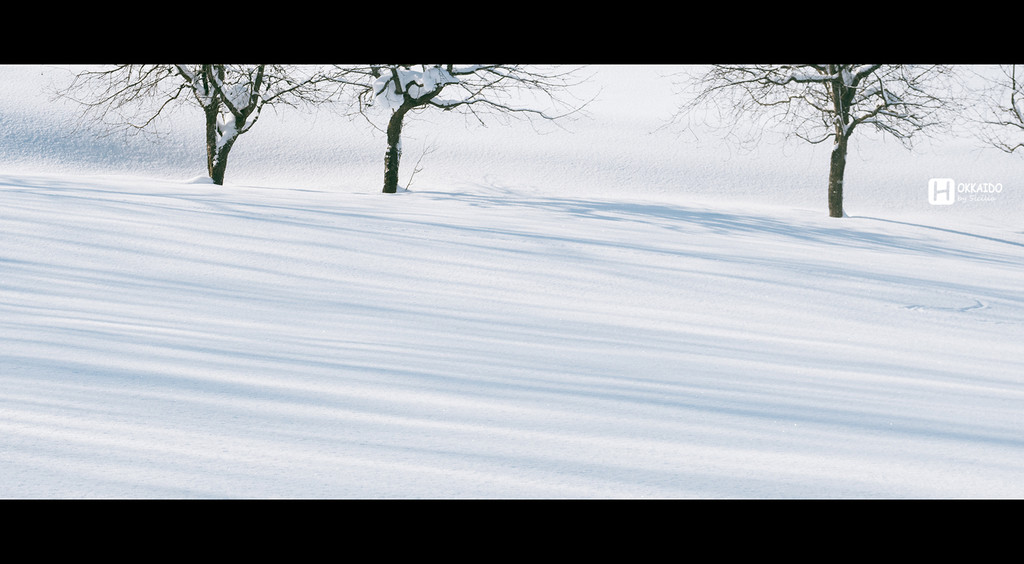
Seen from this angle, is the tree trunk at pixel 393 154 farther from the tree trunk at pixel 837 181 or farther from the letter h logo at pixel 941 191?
the letter h logo at pixel 941 191

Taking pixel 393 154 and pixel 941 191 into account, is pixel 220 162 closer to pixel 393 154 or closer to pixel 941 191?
pixel 393 154

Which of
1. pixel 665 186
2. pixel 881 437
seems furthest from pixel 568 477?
pixel 665 186

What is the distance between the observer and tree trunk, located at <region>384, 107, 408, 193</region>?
50.1 feet

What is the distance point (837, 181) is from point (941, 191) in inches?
532

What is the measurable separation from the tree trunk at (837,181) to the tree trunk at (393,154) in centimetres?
848

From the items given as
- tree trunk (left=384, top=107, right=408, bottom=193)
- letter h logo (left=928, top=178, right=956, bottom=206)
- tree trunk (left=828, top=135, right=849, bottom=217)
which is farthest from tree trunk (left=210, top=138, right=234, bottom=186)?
letter h logo (left=928, top=178, right=956, bottom=206)

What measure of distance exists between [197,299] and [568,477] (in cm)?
365

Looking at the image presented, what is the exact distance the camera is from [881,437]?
333 centimetres

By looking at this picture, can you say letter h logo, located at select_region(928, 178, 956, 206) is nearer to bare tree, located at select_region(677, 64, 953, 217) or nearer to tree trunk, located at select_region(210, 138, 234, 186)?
bare tree, located at select_region(677, 64, 953, 217)

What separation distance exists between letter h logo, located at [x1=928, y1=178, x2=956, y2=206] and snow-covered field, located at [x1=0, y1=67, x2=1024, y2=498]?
1531 centimetres

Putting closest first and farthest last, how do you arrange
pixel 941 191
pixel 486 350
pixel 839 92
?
pixel 486 350
pixel 839 92
pixel 941 191

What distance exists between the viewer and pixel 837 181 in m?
15.7

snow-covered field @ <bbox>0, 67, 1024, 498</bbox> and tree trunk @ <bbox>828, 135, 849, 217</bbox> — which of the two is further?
tree trunk @ <bbox>828, 135, 849, 217</bbox>

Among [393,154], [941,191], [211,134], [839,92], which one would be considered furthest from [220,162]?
[941,191]
